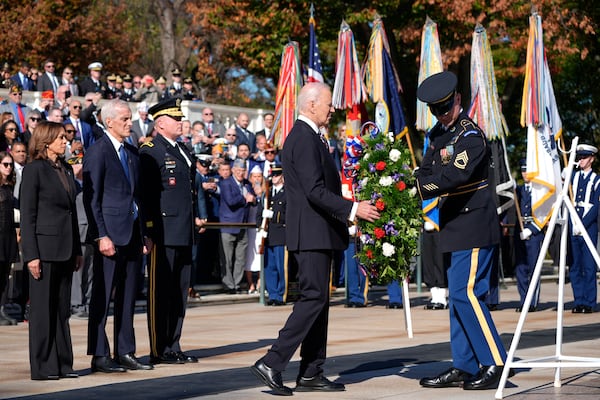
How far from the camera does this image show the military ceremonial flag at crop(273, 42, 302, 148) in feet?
69.7

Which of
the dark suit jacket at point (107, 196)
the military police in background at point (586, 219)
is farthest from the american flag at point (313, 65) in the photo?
the dark suit jacket at point (107, 196)

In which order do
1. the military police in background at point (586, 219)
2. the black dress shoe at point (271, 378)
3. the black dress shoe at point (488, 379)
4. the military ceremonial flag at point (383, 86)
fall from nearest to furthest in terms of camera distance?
the black dress shoe at point (271, 378)
the black dress shoe at point (488, 379)
the military police in background at point (586, 219)
the military ceremonial flag at point (383, 86)

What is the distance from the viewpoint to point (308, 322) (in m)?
9.19

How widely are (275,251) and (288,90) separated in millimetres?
2958

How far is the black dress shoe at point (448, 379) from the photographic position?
951 cm

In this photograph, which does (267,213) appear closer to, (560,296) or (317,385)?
(317,385)

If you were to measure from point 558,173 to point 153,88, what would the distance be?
17879 millimetres

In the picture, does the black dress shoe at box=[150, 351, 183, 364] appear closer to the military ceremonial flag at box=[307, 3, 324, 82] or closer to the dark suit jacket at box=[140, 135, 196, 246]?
the dark suit jacket at box=[140, 135, 196, 246]

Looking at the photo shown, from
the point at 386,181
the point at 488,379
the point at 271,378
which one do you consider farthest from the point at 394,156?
the point at 271,378

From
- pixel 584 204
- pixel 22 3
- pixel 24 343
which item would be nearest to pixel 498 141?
pixel 584 204

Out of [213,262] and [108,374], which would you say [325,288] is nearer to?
[108,374]

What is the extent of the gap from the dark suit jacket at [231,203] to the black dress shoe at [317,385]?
38.4 feet

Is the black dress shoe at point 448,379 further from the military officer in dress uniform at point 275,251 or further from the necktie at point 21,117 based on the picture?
the necktie at point 21,117

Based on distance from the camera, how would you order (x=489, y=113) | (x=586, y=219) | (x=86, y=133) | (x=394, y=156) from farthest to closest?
(x=86, y=133) → (x=489, y=113) → (x=586, y=219) → (x=394, y=156)
